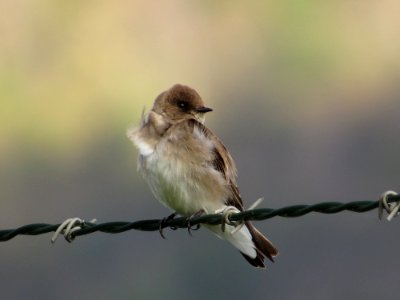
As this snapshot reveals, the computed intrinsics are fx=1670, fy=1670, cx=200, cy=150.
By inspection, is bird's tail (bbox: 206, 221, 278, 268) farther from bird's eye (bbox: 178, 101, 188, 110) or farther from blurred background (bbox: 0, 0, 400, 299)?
blurred background (bbox: 0, 0, 400, 299)

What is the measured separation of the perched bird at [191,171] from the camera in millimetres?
6949

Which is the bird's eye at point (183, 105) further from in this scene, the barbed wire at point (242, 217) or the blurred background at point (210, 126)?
the blurred background at point (210, 126)

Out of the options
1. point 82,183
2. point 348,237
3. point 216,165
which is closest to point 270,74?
point 82,183

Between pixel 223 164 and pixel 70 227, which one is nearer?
pixel 70 227

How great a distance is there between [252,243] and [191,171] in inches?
15.6

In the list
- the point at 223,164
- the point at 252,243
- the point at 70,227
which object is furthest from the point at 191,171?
the point at 70,227

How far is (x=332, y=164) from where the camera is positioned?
2731 cm

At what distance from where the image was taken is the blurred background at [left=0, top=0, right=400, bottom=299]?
2470 cm

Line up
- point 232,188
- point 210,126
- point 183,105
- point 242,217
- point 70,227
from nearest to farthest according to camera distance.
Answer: point 242,217
point 70,227
point 232,188
point 183,105
point 210,126

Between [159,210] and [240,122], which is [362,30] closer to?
[240,122]

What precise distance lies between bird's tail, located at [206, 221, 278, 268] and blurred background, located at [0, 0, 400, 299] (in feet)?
43.5

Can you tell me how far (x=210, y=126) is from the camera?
1158 inches

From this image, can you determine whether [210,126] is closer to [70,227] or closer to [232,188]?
[232,188]

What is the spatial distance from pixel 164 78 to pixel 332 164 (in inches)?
194
